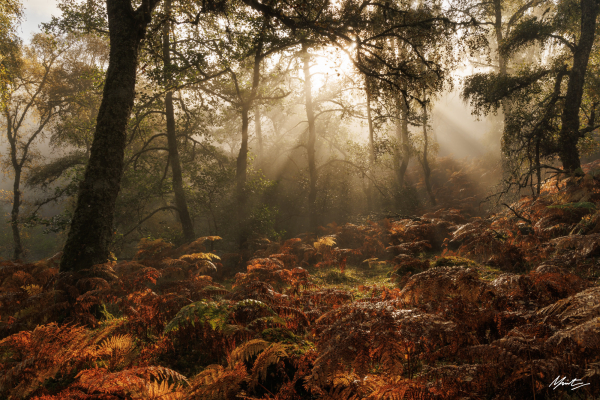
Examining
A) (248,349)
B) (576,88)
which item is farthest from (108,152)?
(576,88)

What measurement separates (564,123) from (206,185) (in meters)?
13.9

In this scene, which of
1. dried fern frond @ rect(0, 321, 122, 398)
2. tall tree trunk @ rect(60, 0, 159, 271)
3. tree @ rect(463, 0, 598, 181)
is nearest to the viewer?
dried fern frond @ rect(0, 321, 122, 398)

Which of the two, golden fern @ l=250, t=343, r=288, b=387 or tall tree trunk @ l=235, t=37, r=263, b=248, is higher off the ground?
tall tree trunk @ l=235, t=37, r=263, b=248

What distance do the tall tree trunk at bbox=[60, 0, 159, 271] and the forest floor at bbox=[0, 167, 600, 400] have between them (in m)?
0.46

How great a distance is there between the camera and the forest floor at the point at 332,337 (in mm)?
2162

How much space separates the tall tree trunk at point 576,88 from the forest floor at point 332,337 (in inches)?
161

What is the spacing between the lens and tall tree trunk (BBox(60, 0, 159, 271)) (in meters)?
5.06

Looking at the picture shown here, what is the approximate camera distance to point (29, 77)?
1812cm

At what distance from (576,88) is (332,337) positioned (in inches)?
427

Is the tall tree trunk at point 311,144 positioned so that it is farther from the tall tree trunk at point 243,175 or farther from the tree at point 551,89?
the tree at point 551,89

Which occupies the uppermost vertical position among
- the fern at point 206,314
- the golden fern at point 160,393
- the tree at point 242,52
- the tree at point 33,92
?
the tree at point 33,92
